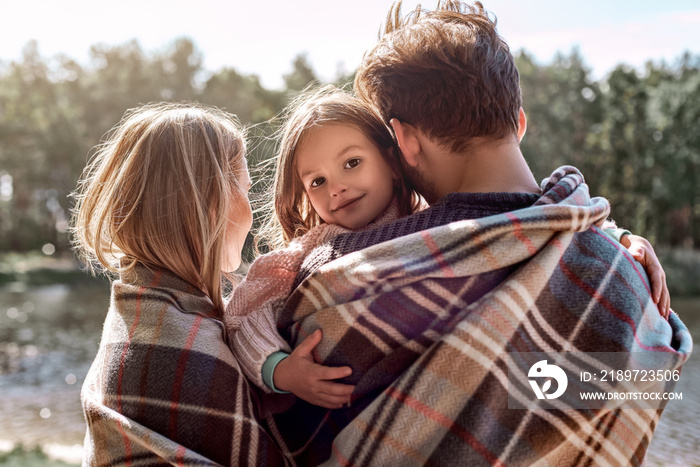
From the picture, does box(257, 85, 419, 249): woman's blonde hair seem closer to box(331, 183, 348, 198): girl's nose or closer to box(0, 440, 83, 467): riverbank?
box(331, 183, 348, 198): girl's nose

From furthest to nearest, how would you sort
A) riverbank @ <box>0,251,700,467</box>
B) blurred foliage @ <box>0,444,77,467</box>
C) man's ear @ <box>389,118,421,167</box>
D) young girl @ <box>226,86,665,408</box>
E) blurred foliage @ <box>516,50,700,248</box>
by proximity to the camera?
blurred foliage @ <box>516,50,700,248</box> < riverbank @ <box>0,251,700,467</box> < blurred foliage @ <box>0,444,77,467</box> < man's ear @ <box>389,118,421,167</box> < young girl @ <box>226,86,665,408</box>

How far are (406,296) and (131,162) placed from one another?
3.03 feet

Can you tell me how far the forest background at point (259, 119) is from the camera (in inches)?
878

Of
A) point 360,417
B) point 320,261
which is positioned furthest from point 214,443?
point 320,261

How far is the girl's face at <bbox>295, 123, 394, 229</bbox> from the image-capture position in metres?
2.14

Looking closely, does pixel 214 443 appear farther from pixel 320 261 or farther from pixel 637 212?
pixel 637 212

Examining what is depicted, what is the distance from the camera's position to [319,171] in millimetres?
2193

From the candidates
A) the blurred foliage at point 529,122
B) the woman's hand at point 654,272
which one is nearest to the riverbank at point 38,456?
the woman's hand at point 654,272

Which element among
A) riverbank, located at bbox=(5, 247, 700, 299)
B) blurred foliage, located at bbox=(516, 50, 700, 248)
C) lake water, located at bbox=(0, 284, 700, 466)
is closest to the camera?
lake water, located at bbox=(0, 284, 700, 466)

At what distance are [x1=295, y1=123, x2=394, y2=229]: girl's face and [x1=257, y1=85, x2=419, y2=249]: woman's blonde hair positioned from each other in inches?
1.1

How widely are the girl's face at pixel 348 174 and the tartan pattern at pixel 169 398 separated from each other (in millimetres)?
669

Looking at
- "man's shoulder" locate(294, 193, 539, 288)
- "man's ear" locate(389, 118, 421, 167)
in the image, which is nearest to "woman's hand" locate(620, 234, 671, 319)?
"man's shoulder" locate(294, 193, 539, 288)
